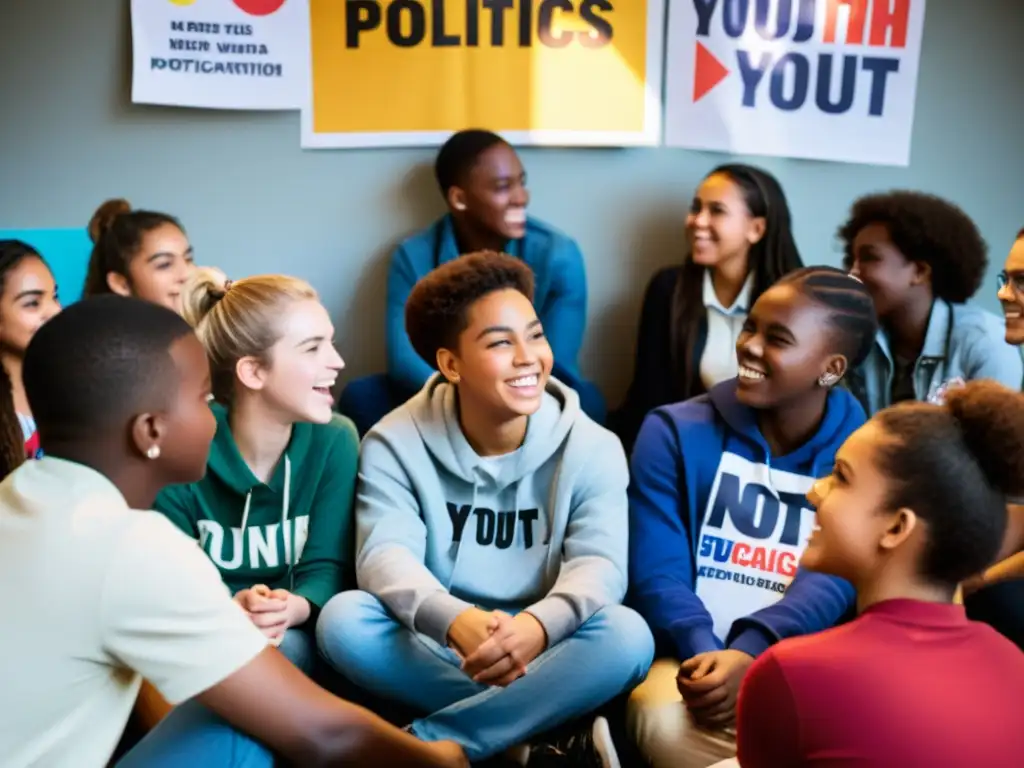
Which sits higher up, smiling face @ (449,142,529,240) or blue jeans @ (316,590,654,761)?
smiling face @ (449,142,529,240)

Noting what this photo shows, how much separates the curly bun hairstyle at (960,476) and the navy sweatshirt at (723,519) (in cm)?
59

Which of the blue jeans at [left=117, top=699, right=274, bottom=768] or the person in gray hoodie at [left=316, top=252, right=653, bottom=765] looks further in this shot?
the person in gray hoodie at [left=316, top=252, right=653, bottom=765]

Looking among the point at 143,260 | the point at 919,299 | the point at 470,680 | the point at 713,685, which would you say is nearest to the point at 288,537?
the point at 470,680

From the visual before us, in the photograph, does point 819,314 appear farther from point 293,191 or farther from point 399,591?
point 293,191

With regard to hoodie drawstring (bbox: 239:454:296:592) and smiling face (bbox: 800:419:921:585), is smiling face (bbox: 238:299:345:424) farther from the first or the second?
smiling face (bbox: 800:419:921:585)

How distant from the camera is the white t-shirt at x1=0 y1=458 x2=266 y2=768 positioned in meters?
1.00

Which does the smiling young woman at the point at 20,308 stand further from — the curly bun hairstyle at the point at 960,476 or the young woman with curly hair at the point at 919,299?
the young woman with curly hair at the point at 919,299

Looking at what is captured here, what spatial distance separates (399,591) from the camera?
1.59 m

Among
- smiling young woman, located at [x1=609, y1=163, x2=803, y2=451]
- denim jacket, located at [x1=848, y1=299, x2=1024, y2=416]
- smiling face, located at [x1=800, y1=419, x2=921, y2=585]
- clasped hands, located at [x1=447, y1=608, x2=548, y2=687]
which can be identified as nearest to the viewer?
A: smiling face, located at [x1=800, y1=419, x2=921, y2=585]

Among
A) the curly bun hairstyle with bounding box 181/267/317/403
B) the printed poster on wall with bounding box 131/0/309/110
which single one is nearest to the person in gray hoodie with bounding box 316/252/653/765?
the curly bun hairstyle with bounding box 181/267/317/403

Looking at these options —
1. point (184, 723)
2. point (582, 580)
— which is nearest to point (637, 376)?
point (582, 580)

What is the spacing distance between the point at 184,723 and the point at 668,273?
1.80m

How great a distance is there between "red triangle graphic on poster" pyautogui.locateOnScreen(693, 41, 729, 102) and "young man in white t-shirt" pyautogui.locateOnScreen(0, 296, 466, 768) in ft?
6.35

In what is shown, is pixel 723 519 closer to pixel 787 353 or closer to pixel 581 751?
pixel 787 353
